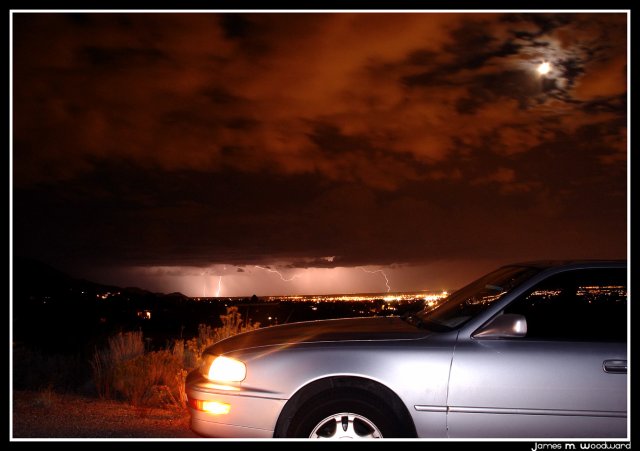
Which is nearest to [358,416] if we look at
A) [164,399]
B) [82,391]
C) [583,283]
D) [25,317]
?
[583,283]

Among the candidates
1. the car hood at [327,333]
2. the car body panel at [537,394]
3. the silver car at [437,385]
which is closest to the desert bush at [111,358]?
the car hood at [327,333]

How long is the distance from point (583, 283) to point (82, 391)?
688 cm

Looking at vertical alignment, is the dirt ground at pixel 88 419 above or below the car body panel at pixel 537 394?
below

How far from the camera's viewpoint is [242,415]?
4551 millimetres

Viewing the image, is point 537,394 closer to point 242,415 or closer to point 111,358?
point 242,415

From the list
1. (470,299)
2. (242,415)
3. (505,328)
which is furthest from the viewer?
(470,299)

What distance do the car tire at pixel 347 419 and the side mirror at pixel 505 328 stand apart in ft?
2.66

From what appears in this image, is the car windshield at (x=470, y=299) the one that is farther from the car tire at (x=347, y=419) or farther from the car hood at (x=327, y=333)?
the car tire at (x=347, y=419)

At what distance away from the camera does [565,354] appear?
448 cm

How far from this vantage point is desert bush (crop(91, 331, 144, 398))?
348 inches

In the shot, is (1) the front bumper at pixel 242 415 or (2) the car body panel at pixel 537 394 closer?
(2) the car body panel at pixel 537 394

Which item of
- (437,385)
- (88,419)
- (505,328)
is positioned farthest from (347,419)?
(88,419)

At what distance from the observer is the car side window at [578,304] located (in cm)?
480

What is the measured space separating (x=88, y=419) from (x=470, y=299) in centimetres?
427
